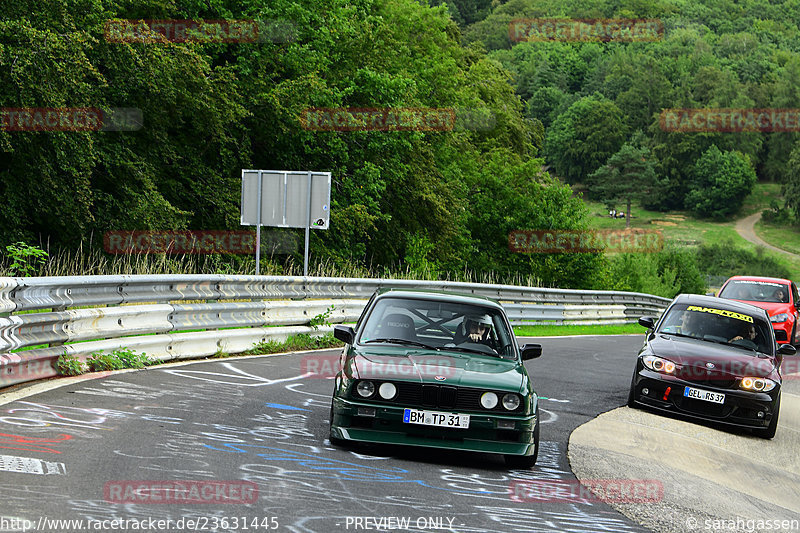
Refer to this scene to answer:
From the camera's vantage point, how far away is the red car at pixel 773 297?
22062 millimetres

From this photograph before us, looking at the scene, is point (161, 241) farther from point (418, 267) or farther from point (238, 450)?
point (238, 450)

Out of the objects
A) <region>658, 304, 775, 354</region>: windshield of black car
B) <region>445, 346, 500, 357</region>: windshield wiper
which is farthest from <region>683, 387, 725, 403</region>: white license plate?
<region>445, 346, 500, 357</region>: windshield wiper

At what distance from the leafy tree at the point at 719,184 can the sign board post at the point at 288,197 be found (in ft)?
482

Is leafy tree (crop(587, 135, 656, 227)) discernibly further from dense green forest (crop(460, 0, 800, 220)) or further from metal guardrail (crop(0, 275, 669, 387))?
metal guardrail (crop(0, 275, 669, 387))

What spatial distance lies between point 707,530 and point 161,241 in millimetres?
22077

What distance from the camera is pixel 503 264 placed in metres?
48.9

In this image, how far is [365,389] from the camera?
24.0ft

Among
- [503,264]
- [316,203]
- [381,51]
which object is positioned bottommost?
[503,264]

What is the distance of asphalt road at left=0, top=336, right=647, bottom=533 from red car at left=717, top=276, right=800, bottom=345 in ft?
45.0

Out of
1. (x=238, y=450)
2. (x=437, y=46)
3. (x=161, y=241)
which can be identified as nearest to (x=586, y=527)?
(x=238, y=450)

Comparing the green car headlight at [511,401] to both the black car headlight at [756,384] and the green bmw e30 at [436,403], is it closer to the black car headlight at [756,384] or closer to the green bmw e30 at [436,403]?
the green bmw e30 at [436,403]

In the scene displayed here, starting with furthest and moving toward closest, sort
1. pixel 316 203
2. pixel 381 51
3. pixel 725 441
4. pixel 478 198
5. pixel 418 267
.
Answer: pixel 478 198 < pixel 381 51 < pixel 418 267 < pixel 316 203 < pixel 725 441

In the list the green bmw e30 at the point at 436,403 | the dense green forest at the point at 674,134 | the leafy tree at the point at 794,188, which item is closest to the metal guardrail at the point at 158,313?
the green bmw e30 at the point at 436,403

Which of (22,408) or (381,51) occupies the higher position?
(381,51)
